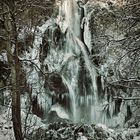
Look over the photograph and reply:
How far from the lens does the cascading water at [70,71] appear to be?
14.2 meters

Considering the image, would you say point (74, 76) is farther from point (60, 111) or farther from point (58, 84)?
point (60, 111)

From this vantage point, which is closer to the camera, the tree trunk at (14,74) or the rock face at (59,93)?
the tree trunk at (14,74)

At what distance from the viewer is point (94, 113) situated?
47.1 feet

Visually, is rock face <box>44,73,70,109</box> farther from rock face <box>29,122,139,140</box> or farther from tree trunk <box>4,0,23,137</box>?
tree trunk <box>4,0,23,137</box>

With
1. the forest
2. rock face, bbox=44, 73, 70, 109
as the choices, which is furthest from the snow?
rock face, bbox=44, 73, 70, 109

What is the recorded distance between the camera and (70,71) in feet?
48.9

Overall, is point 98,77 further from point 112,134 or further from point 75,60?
point 112,134

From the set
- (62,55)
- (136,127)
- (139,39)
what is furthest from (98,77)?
(139,39)

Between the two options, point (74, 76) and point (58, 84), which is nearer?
point (58, 84)

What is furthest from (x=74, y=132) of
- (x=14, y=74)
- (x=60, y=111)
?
(x=14, y=74)

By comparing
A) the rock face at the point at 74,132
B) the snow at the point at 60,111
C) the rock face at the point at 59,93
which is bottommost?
the rock face at the point at 74,132

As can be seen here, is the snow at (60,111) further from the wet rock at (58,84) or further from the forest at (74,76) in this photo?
the wet rock at (58,84)

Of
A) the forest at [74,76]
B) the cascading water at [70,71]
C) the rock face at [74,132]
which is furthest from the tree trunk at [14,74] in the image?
the cascading water at [70,71]

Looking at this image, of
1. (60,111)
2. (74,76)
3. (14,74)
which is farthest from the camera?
(74,76)
